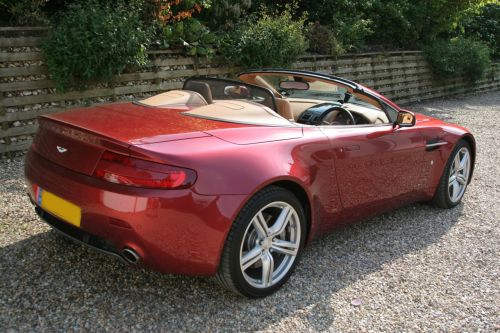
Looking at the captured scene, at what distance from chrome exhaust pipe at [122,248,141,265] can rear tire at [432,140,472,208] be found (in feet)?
9.81

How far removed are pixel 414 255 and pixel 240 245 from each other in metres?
1.63

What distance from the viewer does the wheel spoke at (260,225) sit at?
104 inches

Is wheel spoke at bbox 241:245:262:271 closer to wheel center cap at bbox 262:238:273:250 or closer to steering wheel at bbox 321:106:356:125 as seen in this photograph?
wheel center cap at bbox 262:238:273:250

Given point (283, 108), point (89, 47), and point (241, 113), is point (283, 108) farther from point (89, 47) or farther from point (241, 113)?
point (89, 47)

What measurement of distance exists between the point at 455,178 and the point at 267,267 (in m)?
2.58

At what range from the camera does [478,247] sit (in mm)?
3777

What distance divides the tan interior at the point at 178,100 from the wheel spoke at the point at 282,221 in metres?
1.02

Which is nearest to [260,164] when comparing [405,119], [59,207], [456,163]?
[59,207]

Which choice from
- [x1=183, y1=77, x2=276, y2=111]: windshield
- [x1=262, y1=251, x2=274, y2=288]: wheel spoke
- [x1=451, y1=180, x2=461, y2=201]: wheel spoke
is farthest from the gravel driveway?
[x1=183, y1=77, x2=276, y2=111]: windshield

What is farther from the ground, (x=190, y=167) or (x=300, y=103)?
(x=300, y=103)

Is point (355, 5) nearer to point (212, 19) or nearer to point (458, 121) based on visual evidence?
point (458, 121)

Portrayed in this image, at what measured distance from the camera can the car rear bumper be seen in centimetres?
231

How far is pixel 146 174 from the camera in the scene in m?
2.32

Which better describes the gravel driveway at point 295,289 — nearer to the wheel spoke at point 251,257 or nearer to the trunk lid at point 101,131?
the wheel spoke at point 251,257
